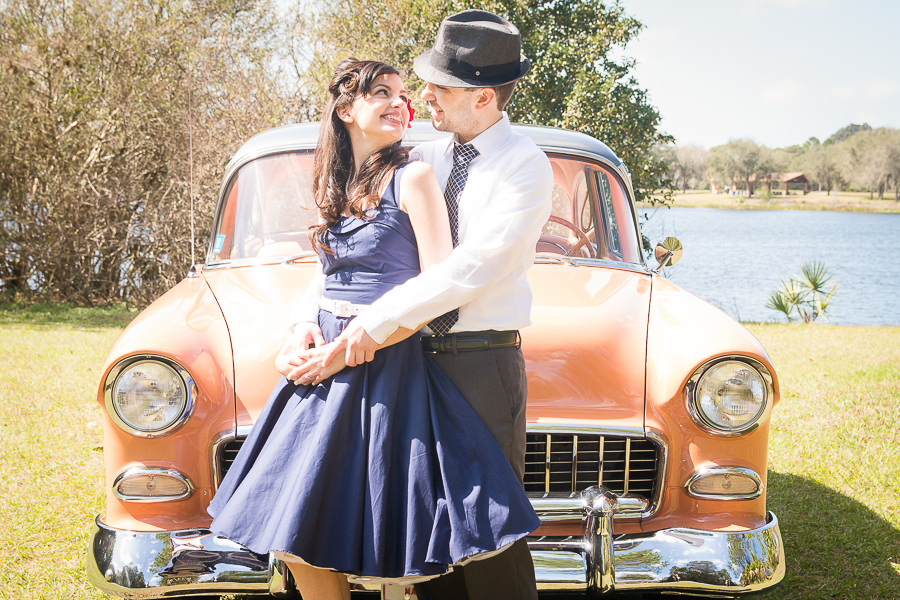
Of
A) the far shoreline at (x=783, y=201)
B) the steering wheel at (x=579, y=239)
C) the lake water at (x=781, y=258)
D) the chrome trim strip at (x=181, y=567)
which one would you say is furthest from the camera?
the far shoreline at (x=783, y=201)

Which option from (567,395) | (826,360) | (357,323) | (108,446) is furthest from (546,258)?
(826,360)

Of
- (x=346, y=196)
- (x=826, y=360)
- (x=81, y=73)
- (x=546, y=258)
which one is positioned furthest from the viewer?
(x=81, y=73)

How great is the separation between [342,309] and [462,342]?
1.09ft

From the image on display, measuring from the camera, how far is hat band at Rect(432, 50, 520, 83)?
6.49ft

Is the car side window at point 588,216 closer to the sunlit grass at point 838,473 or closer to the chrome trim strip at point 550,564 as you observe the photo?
the chrome trim strip at point 550,564

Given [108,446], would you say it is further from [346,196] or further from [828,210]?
[828,210]

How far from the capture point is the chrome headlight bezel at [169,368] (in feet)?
7.68

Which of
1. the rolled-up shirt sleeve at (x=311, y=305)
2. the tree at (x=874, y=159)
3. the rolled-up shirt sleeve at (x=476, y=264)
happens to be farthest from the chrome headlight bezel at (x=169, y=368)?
the tree at (x=874, y=159)

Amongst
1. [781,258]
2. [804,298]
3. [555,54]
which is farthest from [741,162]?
[555,54]

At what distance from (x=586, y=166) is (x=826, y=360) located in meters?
5.13

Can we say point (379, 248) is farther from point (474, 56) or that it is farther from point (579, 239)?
point (579, 239)

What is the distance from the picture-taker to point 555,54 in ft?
35.9

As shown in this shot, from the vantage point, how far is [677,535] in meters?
2.36

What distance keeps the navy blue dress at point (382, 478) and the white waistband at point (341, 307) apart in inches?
4.2
